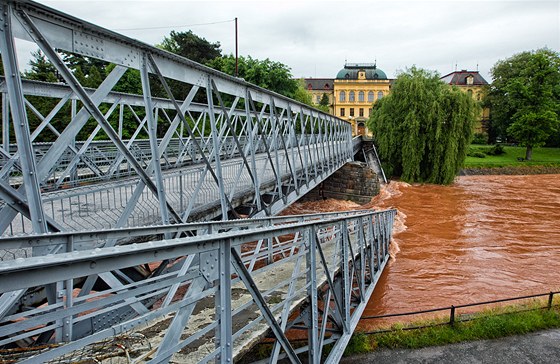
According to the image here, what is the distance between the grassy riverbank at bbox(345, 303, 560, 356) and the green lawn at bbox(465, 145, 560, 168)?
3633 cm

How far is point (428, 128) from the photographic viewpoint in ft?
105

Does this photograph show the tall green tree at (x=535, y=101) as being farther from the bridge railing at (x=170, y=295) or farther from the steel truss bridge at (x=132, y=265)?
the bridge railing at (x=170, y=295)

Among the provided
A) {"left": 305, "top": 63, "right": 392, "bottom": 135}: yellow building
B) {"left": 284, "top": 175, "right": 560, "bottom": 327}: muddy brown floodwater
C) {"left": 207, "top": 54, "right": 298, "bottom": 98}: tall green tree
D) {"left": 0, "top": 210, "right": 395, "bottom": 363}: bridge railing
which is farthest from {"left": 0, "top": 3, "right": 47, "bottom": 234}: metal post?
{"left": 305, "top": 63, "right": 392, "bottom": 135}: yellow building

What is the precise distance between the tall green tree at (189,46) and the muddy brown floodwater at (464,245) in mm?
27242

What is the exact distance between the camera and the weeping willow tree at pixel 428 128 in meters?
31.5

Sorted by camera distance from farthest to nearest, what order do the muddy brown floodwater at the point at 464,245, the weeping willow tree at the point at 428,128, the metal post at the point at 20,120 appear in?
the weeping willow tree at the point at 428,128, the muddy brown floodwater at the point at 464,245, the metal post at the point at 20,120

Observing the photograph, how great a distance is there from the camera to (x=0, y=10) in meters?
3.44

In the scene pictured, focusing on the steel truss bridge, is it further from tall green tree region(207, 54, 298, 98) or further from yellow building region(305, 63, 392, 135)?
yellow building region(305, 63, 392, 135)

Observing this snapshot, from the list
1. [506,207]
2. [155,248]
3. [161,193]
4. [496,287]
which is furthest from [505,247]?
[155,248]

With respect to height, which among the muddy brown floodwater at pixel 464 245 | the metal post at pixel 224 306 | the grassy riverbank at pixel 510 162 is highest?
the metal post at pixel 224 306

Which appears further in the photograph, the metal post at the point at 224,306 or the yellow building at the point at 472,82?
the yellow building at the point at 472,82

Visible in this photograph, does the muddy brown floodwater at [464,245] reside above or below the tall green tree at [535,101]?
below

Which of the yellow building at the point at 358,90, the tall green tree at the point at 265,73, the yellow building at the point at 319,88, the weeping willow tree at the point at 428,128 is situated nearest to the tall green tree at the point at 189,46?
the tall green tree at the point at 265,73

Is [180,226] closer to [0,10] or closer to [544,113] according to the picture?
[0,10]
